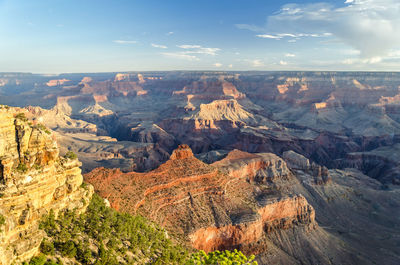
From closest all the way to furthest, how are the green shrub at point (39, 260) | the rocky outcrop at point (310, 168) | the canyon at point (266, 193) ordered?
the green shrub at point (39, 260) → the canyon at point (266, 193) → the rocky outcrop at point (310, 168)

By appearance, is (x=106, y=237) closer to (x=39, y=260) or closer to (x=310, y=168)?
(x=39, y=260)

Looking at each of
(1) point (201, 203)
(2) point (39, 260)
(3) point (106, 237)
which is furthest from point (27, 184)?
(1) point (201, 203)

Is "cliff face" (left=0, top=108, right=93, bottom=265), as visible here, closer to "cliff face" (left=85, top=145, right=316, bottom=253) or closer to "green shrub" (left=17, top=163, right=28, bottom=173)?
"green shrub" (left=17, top=163, right=28, bottom=173)

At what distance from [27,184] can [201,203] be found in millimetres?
31455

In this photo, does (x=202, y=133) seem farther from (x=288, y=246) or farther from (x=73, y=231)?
(x=73, y=231)

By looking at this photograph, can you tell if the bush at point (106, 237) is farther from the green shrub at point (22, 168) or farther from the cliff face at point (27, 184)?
the green shrub at point (22, 168)

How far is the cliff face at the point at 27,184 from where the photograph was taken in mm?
20969

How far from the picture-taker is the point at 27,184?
2369 centimetres

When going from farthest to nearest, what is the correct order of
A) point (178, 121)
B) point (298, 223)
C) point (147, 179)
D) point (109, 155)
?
point (178, 121), point (109, 155), point (298, 223), point (147, 179)

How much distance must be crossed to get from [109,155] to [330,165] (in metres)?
107

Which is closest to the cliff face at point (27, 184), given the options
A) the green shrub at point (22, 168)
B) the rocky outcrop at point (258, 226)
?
the green shrub at point (22, 168)

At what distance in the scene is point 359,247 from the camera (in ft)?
203

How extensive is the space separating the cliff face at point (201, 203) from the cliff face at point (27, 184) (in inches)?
509

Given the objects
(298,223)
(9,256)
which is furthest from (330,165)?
(9,256)
